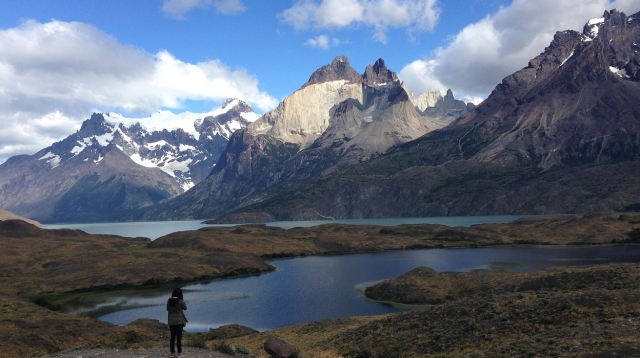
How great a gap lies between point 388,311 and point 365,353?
3741 centimetres

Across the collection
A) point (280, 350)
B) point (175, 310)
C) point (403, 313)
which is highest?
point (175, 310)

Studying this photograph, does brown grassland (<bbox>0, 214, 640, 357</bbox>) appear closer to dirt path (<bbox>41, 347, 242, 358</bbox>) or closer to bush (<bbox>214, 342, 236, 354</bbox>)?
bush (<bbox>214, 342, 236, 354</bbox>)

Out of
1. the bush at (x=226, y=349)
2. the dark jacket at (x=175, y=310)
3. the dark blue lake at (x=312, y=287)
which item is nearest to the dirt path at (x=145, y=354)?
the bush at (x=226, y=349)

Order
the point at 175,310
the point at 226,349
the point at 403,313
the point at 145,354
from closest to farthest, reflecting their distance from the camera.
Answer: the point at 175,310
the point at 145,354
the point at 226,349
the point at 403,313

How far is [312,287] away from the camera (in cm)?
10181

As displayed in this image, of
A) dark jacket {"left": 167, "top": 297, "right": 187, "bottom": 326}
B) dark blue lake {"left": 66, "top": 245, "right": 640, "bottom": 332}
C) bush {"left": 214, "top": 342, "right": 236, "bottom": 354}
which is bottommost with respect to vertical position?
dark blue lake {"left": 66, "top": 245, "right": 640, "bottom": 332}

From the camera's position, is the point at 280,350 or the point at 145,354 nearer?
the point at 145,354

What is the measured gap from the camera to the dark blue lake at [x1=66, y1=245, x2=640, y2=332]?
77.6 meters

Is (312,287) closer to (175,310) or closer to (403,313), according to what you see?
(403,313)

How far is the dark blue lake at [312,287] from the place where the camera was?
77562mm

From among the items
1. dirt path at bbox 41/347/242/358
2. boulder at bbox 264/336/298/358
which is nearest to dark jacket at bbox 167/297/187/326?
dirt path at bbox 41/347/242/358

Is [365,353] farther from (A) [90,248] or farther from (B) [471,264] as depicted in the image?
(A) [90,248]

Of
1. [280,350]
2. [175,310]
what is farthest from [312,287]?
[175,310]

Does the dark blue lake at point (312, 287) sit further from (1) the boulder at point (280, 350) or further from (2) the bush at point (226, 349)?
(1) the boulder at point (280, 350)
